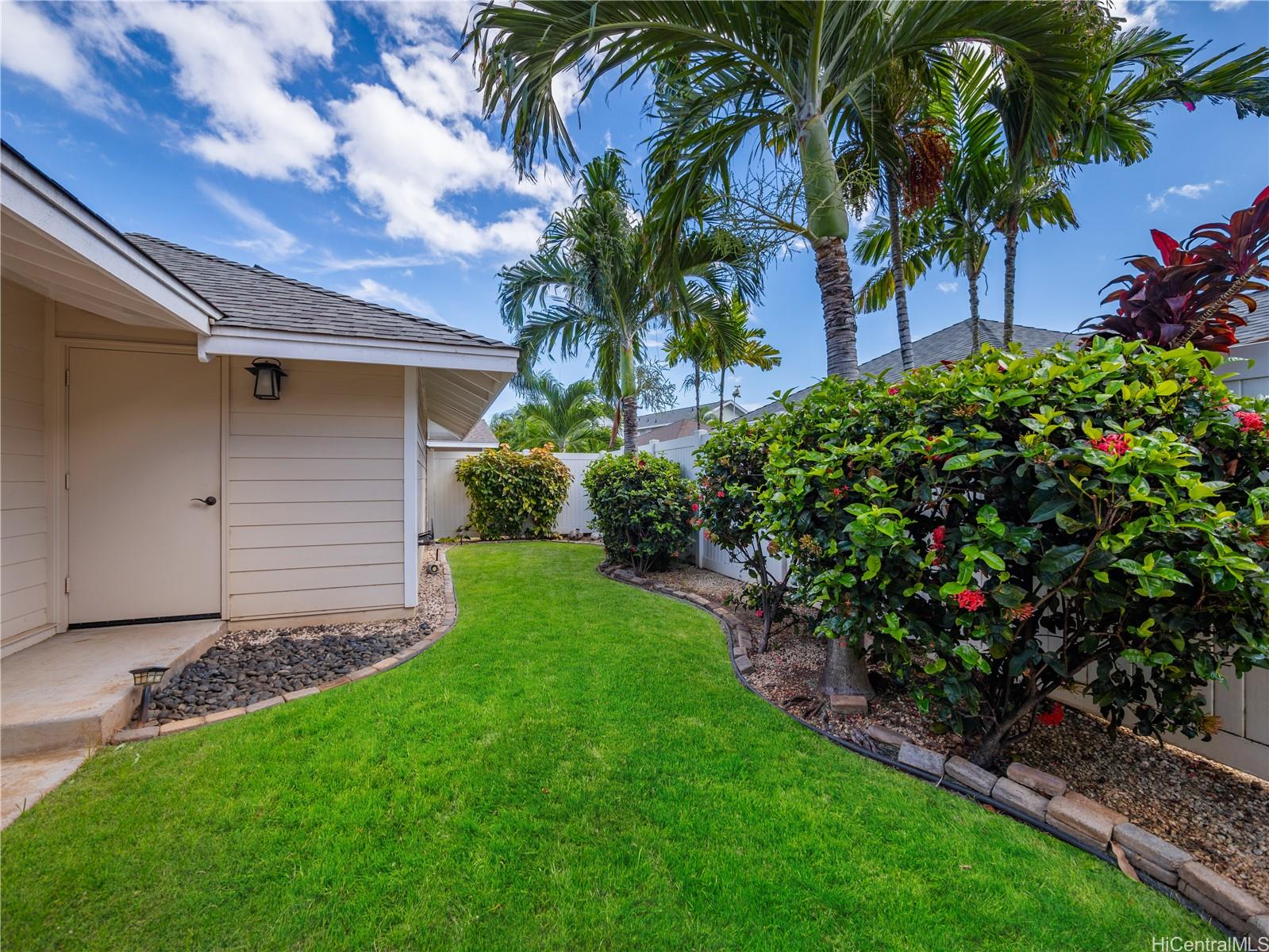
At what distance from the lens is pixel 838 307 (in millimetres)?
3188

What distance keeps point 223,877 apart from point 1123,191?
1068cm

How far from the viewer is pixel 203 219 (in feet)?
19.7

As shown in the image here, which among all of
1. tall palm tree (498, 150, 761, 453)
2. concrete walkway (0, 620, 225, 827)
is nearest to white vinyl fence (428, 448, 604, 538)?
tall palm tree (498, 150, 761, 453)

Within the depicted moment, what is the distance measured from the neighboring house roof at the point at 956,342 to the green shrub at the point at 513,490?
424cm

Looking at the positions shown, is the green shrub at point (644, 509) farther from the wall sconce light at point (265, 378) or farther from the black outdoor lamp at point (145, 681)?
the black outdoor lamp at point (145, 681)

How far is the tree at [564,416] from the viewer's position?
16719 mm

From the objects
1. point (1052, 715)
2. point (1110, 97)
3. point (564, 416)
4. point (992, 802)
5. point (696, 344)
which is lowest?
point (992, 802)

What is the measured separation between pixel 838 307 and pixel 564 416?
14388 millimetres

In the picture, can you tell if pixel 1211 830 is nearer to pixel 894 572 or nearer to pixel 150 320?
pixel 894 572

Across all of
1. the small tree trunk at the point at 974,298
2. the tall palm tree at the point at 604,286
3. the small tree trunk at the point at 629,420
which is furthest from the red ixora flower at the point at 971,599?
the small tree trunk at the point at 974,298

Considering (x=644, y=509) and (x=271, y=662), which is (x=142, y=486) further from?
(x=644, y=509)

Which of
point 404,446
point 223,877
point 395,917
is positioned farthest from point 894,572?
point 404,446

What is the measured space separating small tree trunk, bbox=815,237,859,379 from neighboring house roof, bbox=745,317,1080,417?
4067 mm

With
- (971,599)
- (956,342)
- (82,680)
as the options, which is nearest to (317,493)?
(82,680)
